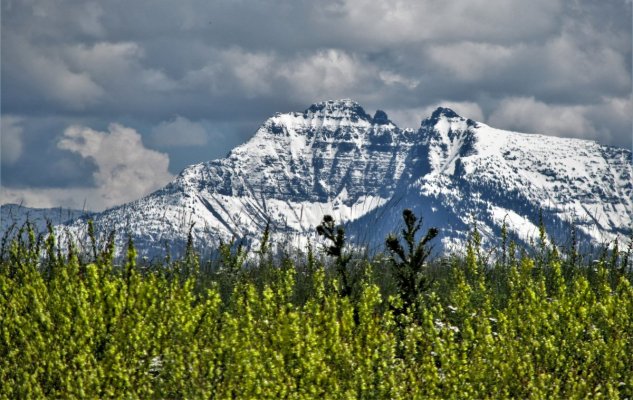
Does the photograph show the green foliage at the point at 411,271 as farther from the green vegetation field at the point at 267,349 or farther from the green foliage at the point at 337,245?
the green vegetation field at the point at 267,349

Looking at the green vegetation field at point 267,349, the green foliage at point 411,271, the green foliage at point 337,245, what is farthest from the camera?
the green foliage at point 337,245

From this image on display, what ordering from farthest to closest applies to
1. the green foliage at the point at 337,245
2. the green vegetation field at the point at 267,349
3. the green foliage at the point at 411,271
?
1. the green foliage at the point at 337,245
2. the green foliage at the point at 411,271
3. the green vegetation field at the point at 267,349

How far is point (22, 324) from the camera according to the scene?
43.4ft

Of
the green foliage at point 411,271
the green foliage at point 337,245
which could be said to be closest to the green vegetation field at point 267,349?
the green foliage at point 411,271

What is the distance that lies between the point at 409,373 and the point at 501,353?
6.07ft

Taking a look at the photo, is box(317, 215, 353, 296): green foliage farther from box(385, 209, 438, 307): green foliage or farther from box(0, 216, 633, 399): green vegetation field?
Result: box(0, 216, 633, 399): green vegetation field

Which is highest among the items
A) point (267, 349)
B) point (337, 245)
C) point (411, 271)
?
point (337, 245)

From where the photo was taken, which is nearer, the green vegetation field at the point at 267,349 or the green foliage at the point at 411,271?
the green vegetation field at the point at 267,349

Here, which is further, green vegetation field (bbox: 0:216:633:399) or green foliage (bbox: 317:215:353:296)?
green foliage (bbox: 317:215:353:296)

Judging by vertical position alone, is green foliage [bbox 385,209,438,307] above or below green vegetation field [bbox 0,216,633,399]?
above

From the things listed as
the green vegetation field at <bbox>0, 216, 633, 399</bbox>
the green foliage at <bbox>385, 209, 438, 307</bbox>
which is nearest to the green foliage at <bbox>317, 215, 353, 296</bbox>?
the green foliage at <bbox>385, 209, 438, 307</bbox>

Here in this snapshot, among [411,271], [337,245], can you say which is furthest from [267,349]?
[337,245]

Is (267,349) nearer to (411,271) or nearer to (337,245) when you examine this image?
(411,271)

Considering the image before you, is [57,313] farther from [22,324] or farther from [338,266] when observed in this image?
[338,266]
